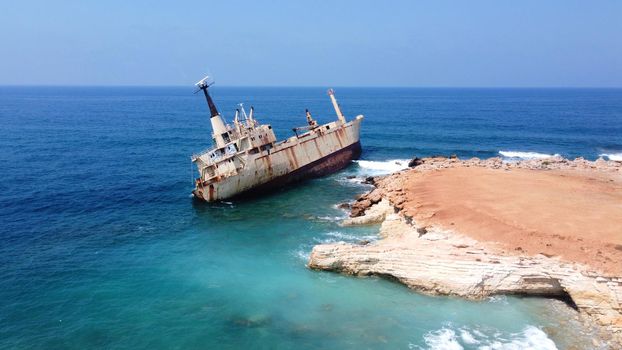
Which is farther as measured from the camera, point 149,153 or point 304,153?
point 149,153

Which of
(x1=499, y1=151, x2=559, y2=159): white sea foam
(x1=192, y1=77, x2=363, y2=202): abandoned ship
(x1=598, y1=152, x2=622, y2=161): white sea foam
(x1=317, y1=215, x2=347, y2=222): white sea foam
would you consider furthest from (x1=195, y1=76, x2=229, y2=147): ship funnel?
(x1=598, y1=152, x2=622, y2=161): white sea foam

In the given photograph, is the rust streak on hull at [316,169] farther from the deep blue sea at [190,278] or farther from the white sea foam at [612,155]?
the white sea foam at [612,155]

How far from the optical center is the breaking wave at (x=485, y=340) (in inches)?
795

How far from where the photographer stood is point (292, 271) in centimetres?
2795

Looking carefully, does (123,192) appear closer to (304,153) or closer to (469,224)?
(304,153)

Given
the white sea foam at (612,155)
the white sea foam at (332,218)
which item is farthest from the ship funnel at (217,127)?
the white sea foam at (612,155)

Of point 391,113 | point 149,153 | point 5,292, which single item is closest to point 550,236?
point 5,292

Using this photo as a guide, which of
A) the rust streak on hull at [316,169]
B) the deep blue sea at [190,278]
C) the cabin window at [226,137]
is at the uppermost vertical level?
the cabin window at [226,137]

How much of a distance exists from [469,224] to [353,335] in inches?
509

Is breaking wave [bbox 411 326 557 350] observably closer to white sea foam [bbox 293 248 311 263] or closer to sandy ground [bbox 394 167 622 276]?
sandy ground [bbox 394 167 622 276]

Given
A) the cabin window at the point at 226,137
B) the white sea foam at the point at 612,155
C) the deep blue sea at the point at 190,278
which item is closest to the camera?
the deep blue sea at the point at 190,278

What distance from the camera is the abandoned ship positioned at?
43875 millimetres

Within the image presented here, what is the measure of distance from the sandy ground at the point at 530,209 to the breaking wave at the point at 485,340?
552 cm

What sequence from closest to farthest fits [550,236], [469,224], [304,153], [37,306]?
[37,306] → [550,236] → [469,224] → [304,153]
